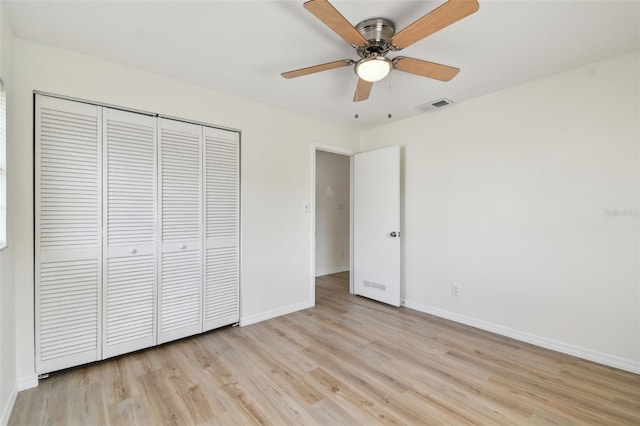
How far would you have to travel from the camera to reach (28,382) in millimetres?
1972

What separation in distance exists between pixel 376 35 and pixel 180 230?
2.32 meters

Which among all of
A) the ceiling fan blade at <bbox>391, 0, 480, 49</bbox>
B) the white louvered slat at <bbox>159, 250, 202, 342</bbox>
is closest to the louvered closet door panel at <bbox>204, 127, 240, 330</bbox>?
the white louvered slat at <bbox>159, 250, 202, 342</bbox>

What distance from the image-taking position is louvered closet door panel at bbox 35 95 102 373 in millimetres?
2041

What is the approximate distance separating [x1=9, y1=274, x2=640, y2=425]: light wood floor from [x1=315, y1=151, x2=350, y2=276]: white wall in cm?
278

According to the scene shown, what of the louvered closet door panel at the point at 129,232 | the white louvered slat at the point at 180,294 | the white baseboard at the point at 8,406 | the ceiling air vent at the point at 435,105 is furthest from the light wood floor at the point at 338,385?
the ceiling air vent at the point at 435,105

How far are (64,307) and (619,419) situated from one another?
382 cm

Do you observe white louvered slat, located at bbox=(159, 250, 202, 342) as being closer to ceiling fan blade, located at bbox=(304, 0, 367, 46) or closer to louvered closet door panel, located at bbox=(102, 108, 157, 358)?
louvered closet door panel, located at bbox=(102, 108, 157, 358)

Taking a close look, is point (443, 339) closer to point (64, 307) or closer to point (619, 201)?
point (619, 201)

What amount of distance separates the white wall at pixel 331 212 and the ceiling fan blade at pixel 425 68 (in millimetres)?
3475

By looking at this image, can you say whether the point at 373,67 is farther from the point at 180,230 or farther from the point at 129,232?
the point at 129,232

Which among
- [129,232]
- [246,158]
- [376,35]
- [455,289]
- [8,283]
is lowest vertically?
[455,289]

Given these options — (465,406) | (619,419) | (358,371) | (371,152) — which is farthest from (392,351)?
(371,152)

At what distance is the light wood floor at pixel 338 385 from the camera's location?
1717mm

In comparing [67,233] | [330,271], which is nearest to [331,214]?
[330,271]
